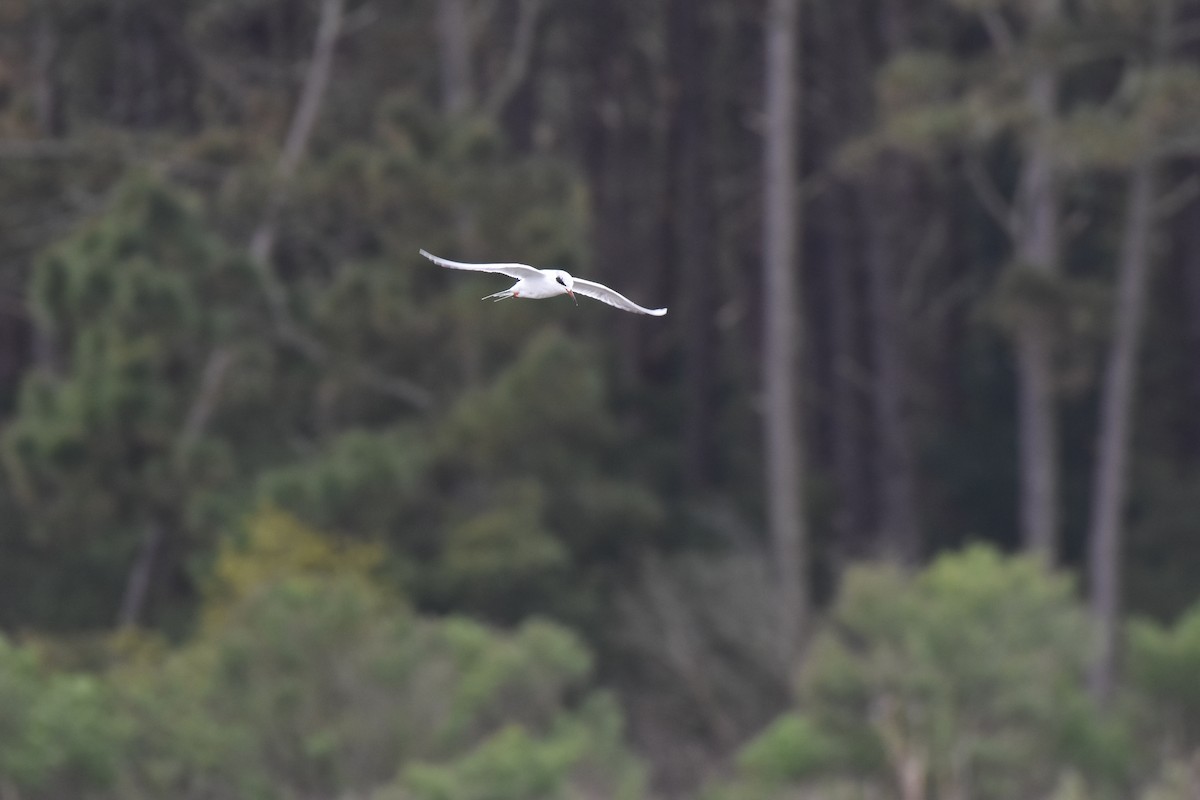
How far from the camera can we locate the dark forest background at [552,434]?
586 inches

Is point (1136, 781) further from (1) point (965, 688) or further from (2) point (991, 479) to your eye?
(2) point (991, 479)

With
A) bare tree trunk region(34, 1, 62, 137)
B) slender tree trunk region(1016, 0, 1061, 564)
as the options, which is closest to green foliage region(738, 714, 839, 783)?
slender tree trunk region(1016, 0, 1061, 564)

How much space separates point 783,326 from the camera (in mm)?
19891

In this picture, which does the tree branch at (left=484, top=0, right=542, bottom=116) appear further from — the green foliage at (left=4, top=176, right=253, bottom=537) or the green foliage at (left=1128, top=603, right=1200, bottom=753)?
the green foliage at (left=1128, top=603, right=1200, bottom=753)

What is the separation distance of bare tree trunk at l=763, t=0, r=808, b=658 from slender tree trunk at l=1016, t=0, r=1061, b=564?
2052mm

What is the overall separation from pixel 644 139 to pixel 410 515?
1202 centimetres

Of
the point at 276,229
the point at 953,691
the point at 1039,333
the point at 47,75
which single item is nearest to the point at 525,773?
the point at 953,691

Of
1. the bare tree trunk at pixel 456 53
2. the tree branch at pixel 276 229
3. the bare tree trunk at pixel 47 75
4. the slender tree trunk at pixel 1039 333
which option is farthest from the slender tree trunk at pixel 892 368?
the bare tree trunk at pixel 47 75

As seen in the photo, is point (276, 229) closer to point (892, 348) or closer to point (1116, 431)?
point (892, 348)

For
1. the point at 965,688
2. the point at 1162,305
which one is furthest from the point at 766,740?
the point at 1162,305

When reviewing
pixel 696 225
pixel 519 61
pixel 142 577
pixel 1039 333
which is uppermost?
pixel 519 61

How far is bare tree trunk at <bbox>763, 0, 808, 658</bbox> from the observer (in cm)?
1948

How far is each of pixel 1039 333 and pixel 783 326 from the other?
7.32ft

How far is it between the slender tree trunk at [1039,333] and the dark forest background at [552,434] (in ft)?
0.17
